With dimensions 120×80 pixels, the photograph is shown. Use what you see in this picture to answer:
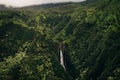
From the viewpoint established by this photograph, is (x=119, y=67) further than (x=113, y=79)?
Yes

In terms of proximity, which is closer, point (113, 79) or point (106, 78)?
point (113, 79)
